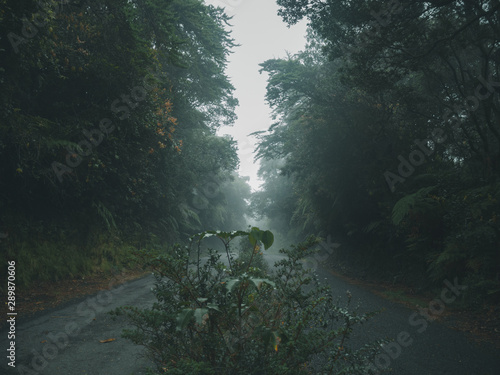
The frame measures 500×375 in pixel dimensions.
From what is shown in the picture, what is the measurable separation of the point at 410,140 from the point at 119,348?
963 centimetres

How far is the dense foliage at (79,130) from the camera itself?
5992 mm

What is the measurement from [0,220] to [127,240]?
4.65 meters

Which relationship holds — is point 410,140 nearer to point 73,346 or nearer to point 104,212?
point 73,346

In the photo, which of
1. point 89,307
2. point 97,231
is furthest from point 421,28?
point 97,231

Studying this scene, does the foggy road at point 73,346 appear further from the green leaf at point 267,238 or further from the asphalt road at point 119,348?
the green leaf at point 267,238

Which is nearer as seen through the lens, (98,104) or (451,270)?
(451,270)

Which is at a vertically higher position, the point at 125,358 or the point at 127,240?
the point at 127,240

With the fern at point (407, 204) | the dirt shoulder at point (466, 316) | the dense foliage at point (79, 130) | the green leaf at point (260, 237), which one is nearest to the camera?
the green leaf at point (260, 237)

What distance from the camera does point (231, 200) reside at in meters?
40.3

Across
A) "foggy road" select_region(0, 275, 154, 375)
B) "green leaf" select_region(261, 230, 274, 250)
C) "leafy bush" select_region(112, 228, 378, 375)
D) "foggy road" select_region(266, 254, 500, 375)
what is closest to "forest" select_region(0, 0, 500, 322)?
"foggy road" select_region(266, 254, 500, 375)

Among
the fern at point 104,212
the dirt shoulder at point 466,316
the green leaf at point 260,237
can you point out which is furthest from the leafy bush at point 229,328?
the fern at point 104,212

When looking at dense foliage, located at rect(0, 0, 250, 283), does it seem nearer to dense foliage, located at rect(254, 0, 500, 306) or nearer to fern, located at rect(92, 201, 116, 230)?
fern, located at rect(92, 201, 116, 230)

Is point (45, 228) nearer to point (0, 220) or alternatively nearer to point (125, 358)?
point (0, 220)

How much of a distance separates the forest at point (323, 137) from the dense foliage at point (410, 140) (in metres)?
0.05
